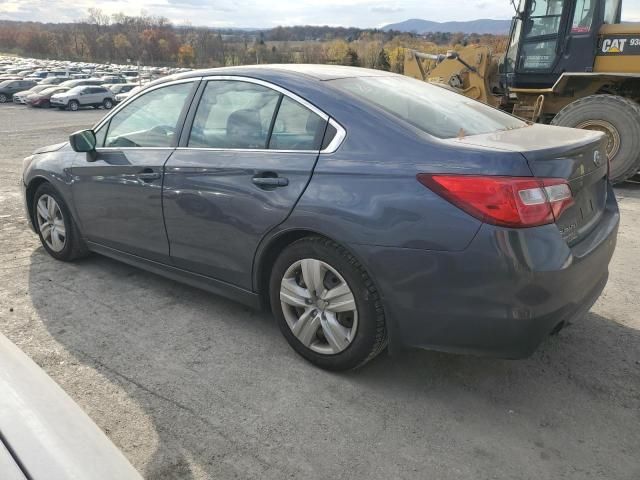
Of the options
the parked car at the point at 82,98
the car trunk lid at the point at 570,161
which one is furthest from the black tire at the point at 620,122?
the parked car at the point at 82,98

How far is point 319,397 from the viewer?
2.78 meters

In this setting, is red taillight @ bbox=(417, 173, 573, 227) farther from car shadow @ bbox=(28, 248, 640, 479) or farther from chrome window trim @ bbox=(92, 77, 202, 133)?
chrome window trim @ bbox=(92, 77, 202, 133)

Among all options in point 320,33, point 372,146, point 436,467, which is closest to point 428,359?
point 436,467

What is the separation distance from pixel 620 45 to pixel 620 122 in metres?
1.33

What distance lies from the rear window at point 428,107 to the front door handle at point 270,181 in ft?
2.00

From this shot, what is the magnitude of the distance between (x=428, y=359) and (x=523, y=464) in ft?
2.99

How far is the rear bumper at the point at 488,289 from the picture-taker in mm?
2303

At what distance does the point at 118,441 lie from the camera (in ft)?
8.00

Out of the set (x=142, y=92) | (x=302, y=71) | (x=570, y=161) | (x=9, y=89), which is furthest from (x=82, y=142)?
(x=9, y=89)

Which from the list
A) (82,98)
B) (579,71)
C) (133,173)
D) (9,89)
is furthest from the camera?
(9,89)

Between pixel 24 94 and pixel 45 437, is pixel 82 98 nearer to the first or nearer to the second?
pixel 24 94

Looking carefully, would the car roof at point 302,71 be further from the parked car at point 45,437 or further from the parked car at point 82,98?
the parked car at point 82,98

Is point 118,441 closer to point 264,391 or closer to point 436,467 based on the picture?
point 264,391

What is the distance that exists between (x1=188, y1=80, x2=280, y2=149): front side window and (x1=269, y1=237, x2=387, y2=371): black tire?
0.68 m
